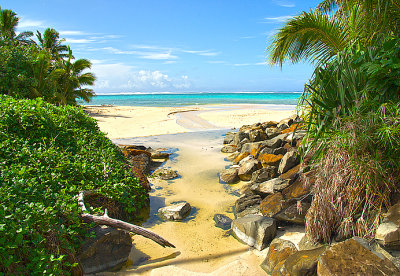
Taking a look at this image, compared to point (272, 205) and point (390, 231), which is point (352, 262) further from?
point (272, 205)

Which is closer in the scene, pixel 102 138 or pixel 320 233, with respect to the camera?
pixel 320 233

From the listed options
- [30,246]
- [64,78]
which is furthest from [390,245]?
[64,78]

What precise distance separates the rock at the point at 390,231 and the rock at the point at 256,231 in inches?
62.4

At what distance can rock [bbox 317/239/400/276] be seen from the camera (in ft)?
9.42

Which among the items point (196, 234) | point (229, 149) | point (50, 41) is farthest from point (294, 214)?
point (50, 41)

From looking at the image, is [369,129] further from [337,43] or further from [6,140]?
[6,140]

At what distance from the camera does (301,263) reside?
3281mm

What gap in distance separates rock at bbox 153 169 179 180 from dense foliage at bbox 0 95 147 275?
170 centimetres

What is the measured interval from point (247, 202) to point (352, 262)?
2.97 meters

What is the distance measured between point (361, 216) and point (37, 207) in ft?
13.6

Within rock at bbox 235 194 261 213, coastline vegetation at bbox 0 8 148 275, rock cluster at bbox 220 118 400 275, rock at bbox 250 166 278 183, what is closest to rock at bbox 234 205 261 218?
rock cluster at bbox 220 118 400 275

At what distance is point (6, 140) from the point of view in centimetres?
528

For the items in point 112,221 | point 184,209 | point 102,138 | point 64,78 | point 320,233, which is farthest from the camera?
point 64,78

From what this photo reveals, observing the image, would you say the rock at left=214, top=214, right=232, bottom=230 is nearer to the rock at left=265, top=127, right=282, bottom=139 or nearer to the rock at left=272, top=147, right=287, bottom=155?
the rock at left=272, top=147, right=287, bottom=155
